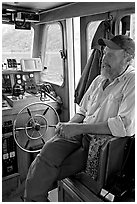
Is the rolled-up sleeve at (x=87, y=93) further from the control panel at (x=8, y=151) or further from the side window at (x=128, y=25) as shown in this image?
the control panel at (x=8, y=151)

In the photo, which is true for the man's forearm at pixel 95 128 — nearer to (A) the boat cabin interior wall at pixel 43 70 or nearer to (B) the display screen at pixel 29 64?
(A) the boat cabin interior wall at pixel 43 70

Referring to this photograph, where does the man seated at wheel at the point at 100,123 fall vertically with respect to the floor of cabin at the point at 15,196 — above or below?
above

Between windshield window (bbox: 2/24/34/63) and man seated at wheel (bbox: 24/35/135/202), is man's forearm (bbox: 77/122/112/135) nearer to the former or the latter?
man seated at wheel (bbox: 24/35/135/202)

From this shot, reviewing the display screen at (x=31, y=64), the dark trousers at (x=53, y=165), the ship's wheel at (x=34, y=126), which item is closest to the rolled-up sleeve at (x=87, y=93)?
the dark trousers at (x=53, y=165)

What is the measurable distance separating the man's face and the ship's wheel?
0.97m

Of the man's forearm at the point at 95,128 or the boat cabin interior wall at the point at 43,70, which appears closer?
the man's forearm at the point at 95,128

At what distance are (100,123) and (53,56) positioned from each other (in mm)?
1996

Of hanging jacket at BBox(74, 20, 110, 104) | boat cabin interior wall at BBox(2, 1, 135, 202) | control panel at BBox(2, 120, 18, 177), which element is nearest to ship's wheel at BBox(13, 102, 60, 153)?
boat cabin interior wall at BBox(2, 1, 135, 202)

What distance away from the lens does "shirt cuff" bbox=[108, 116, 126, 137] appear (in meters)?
1.50

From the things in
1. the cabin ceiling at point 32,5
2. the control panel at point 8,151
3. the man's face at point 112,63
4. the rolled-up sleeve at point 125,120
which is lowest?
the control panel at point 8,151

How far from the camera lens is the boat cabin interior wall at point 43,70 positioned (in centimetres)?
204

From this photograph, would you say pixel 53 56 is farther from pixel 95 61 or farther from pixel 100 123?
pixel 100 123

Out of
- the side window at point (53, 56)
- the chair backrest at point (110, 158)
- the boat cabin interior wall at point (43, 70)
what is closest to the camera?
the chair backrest at point (110, 158)

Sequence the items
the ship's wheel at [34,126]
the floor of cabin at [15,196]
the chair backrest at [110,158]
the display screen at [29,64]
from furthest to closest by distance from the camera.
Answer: the display screen at [29,64] < the floor of cabin at [15,196] < the ship's wheel at [34,126] < the chair backrest at [110,158]
